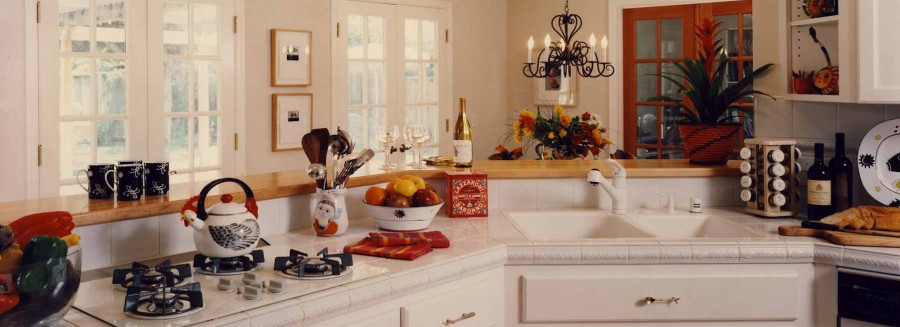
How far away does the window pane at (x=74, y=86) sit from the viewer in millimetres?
4523

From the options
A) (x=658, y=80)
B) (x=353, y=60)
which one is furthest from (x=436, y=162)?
(x=658, y=80)

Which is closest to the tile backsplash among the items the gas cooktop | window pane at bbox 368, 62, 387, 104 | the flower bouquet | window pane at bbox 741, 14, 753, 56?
the gas cooktop

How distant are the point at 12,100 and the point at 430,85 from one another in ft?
10.7

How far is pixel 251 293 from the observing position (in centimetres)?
178

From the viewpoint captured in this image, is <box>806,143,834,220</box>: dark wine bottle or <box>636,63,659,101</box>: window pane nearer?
<box>806,143,834,220</box>: dark wine bottle

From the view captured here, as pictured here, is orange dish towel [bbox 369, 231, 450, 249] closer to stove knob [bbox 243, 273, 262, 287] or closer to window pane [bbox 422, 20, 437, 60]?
stove knob [bbox 243, 273, 262, 287]

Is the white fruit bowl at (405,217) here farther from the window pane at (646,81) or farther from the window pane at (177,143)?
the window pane at (646,81)

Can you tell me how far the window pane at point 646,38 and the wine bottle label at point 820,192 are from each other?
3939 millimetres

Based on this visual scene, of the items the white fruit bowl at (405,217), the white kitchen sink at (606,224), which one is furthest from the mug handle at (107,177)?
the white kitchen sink at (606,224)

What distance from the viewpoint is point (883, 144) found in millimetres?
2789

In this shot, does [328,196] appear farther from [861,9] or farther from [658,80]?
[658,80]

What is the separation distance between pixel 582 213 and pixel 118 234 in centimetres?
163

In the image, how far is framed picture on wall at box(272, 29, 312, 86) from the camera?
5555 mm

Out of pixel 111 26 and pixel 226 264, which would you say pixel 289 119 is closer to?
pixel 111 26
